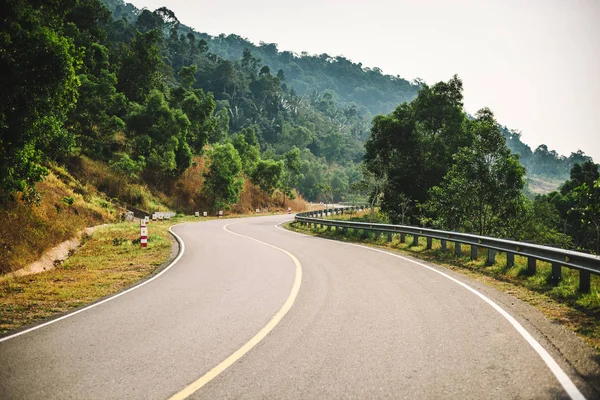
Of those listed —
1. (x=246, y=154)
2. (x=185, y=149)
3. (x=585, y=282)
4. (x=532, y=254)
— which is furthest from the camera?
(x=246, y=154)

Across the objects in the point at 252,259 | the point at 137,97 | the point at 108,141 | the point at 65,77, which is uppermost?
the point at 137,97

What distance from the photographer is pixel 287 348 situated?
4910 millimetres

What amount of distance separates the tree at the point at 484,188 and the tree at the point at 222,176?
29602 mm

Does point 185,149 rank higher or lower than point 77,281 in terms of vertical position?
higher

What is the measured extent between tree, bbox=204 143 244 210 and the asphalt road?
4498 cm

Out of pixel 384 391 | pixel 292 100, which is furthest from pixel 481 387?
pixel 292 100

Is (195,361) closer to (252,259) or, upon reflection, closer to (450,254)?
(252,259)

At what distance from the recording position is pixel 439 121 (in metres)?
38.8

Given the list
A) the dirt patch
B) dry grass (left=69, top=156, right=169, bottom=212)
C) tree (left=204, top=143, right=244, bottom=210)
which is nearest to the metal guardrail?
the dirt patch

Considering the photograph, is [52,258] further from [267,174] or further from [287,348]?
[267,174]

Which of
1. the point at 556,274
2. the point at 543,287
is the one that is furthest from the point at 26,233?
the point at 556,274

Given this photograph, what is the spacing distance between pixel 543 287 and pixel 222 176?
153ft

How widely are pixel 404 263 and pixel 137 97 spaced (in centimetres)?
6041

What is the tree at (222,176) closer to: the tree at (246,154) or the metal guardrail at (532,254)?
the tree at (246,154)
